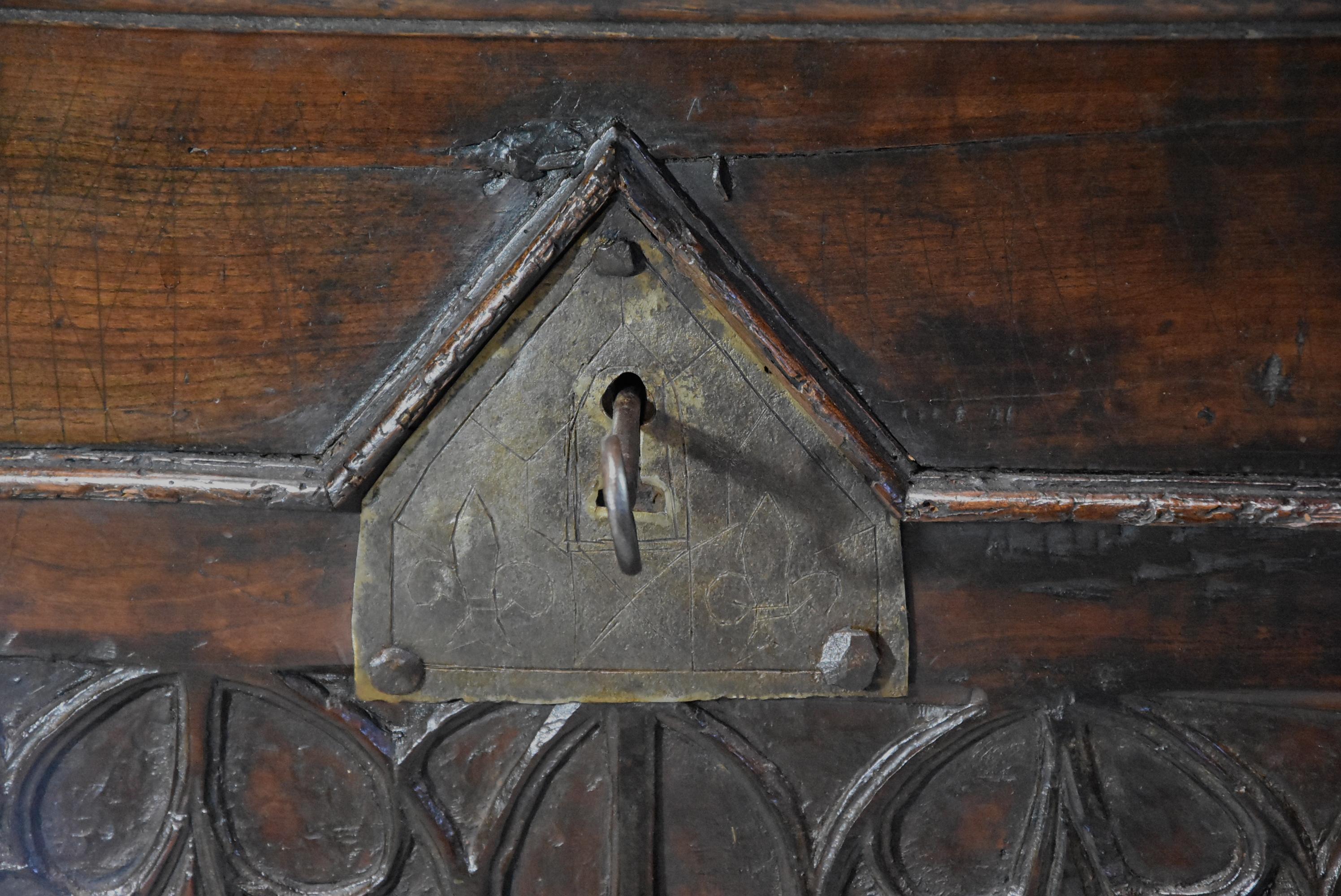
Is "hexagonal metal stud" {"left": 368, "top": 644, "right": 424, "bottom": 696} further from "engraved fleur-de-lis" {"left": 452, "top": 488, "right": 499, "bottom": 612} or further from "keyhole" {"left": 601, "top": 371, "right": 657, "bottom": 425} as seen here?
"keyhole" {"left": 601, "top": 371, "right": 657, "bottom": 425}

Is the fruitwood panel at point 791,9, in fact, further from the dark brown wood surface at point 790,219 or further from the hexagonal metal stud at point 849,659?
the hexagonal metal stud at point 849,659

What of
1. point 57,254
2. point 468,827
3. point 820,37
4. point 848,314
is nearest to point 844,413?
point 848,314

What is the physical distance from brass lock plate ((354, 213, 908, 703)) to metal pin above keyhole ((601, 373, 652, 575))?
3cm

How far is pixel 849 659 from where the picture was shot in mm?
593

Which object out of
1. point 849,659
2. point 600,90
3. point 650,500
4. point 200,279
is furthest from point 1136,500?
point 200,279

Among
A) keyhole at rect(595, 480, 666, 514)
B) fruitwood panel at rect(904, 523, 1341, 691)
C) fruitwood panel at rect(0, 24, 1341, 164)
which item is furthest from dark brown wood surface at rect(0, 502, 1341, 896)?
fruitwood panel at rect(0, 24, 1341, 164)

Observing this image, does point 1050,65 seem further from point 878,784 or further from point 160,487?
point 160,487

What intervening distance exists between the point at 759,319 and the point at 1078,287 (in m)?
0.21

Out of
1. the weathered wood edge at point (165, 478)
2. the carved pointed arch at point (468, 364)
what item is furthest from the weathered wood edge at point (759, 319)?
the weathered wood edge at point (165, 478)

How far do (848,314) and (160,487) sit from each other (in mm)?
475

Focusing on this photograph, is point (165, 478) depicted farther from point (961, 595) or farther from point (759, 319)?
point (961, 595)

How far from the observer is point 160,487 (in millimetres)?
580

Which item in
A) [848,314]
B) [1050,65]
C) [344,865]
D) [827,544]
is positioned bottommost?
[344,865]

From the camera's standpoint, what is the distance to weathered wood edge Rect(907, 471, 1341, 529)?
0.57 metres
